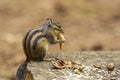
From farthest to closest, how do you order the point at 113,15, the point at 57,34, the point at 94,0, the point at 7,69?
the point at 94,0
the point at 113,15
the point at 7,69
the point at 57,34

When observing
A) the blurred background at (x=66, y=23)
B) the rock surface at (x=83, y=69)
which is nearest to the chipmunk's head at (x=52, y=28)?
the rock surface at (x=83, y=69)

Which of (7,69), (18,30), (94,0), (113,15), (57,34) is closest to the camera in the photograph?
(57,34)

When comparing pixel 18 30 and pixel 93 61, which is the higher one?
pixel 18 30

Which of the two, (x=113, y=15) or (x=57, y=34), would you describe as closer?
(x=57, y=34)

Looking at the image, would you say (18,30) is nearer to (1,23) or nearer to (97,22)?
(1,23)

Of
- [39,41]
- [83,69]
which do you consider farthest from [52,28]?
[83,69]

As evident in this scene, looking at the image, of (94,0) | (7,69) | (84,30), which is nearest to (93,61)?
(7,69)
